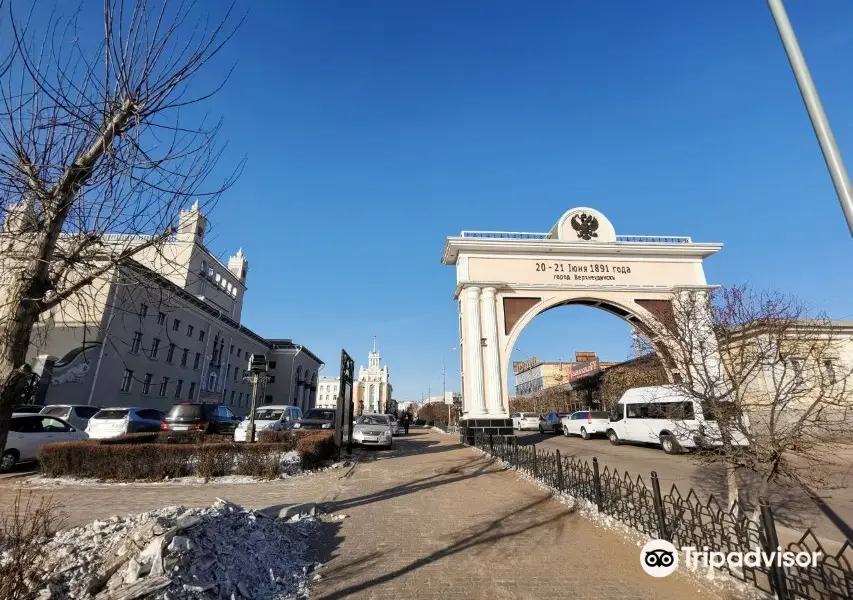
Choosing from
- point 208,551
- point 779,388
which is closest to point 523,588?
point 208,551

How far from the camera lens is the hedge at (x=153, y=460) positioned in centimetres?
927

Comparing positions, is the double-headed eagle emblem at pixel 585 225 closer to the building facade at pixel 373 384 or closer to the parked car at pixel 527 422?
the parked car at pixel 527 422

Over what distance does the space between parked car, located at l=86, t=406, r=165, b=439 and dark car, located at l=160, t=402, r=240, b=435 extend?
109 centimetres

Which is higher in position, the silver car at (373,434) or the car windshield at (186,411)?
the car windshield at (186,411)

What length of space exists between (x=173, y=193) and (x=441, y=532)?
19.0 ft

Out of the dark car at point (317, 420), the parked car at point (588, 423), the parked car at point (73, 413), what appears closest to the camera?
the parked car at point (73, 413)

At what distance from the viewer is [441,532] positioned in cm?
591

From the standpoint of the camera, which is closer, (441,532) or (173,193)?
(173,193)

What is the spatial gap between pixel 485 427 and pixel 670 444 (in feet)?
27.3

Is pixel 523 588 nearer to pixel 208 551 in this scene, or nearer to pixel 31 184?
pixel 208 551

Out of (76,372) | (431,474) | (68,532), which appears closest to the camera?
(68,532)

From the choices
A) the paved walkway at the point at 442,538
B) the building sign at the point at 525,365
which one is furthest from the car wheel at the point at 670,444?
the building sign at the point at 525,365

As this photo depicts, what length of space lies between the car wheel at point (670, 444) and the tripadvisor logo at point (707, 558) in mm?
11228

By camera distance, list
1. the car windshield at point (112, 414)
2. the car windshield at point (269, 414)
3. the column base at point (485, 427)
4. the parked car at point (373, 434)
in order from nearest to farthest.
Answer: the car windshield at point (112, 414) → the parked car at point (373, 434) → the car windshield at point (269, 414) → the column base at point (485, 427)
